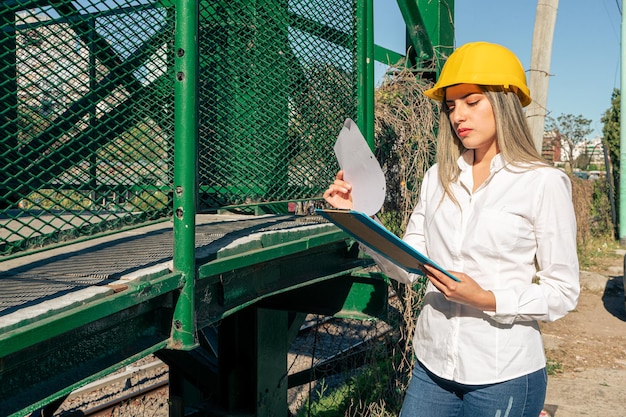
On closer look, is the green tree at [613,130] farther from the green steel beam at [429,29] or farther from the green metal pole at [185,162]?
the green metal pole at [185,162]

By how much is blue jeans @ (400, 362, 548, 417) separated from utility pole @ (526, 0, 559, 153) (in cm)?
490

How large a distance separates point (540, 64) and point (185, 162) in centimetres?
594

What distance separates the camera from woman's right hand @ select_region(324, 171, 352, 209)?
7.86 ft

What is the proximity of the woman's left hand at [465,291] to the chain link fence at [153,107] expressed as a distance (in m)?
0.92

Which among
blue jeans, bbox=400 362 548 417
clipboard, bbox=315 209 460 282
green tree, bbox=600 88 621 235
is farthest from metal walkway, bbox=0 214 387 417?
green tree, bbox=600 88 621 235

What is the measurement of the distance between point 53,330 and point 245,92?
1.70m

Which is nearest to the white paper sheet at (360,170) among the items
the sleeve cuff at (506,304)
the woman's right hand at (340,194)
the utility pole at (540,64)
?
the woman's right hand at (340,194)

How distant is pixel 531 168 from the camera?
6.89ft

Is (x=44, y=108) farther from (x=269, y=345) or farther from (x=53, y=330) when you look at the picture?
(x=269, y=345)

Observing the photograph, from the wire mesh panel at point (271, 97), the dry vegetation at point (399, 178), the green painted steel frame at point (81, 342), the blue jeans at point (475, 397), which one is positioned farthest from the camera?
the dry vegetation at point (399, 178)

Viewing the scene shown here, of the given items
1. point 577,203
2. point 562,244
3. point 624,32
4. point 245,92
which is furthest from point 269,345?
point 624,32

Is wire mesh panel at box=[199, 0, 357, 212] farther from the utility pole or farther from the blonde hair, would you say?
the utility pole

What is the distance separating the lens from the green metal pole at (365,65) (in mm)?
3777

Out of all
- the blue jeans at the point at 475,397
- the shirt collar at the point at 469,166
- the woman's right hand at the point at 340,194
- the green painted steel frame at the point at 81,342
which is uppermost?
the shirt collar at the point at 469,166
